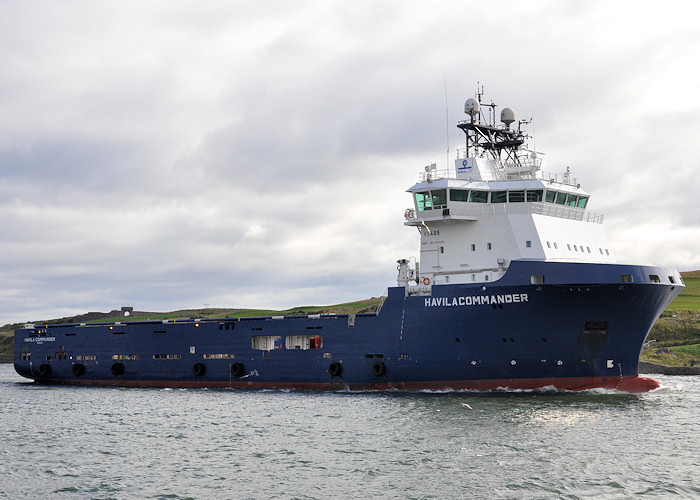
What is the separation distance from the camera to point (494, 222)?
3303 centimetres

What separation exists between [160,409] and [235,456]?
1143 centimetres

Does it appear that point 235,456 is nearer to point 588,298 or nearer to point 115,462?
point 115,462

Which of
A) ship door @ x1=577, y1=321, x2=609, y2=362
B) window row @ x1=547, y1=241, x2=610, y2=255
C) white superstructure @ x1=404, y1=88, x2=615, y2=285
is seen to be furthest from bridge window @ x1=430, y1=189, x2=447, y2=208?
ship door @ x1=577, y1=321, x2=609, y2=362

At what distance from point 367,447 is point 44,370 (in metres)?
31.8

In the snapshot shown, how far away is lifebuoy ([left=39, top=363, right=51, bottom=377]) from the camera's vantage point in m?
45.7

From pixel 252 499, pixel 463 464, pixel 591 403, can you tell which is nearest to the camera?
pixel 252 499

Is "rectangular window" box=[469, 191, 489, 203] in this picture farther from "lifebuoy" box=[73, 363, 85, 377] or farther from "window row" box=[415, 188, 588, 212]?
"lifebuoy" box=[73, 363, 85, 377]

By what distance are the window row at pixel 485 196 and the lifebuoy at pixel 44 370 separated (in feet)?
86.9

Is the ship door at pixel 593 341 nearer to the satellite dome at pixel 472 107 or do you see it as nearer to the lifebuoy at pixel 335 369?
the lifebuoy at pixel 335 369

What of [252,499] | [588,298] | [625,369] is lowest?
[252,499]

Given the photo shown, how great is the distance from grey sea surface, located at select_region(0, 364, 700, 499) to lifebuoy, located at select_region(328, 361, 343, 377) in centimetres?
207

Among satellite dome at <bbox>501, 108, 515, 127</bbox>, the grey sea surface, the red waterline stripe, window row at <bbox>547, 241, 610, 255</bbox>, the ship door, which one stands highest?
satellite dome at <bbox>501, 108, 515, 127</bbox>

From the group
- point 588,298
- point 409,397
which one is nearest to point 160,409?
point 409,397

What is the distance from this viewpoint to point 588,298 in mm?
28766
